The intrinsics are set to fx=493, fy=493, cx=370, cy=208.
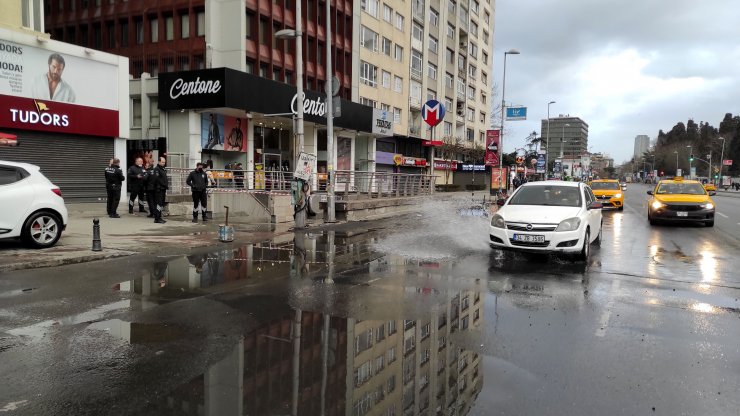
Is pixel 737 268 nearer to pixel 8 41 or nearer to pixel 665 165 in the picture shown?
pixel 8 41

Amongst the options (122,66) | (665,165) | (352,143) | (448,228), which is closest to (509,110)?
(352,143)

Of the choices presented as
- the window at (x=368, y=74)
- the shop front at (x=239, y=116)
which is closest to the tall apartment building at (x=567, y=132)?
the window at (x=368, y=74)

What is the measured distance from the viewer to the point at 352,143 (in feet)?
131

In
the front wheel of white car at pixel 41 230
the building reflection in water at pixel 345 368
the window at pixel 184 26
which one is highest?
the window at pixel 184 26

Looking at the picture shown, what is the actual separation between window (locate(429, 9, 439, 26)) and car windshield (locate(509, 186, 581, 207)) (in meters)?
45.3

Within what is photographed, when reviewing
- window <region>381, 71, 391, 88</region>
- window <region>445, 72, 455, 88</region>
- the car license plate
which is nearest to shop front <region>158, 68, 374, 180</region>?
window <region>381, 71, 391, 88</region>

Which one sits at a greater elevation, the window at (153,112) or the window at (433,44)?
the window at (433,44)

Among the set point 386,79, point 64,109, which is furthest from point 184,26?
point 386,79

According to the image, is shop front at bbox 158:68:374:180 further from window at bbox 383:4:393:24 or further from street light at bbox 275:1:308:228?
window at bbox 383:4:393:24

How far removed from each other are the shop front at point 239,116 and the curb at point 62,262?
1293 centimetres

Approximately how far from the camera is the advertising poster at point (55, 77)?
16.9m

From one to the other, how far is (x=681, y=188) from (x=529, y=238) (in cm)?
1163

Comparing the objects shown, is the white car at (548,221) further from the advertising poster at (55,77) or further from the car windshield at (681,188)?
the advertising poster at (55,77)

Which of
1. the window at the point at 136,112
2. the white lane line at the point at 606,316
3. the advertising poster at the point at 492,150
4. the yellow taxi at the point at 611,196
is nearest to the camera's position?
the white lane line at the point at 606,316
